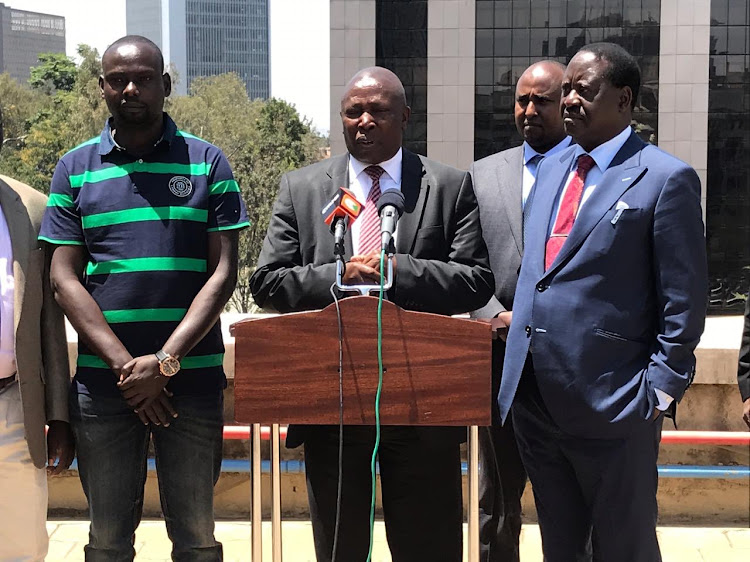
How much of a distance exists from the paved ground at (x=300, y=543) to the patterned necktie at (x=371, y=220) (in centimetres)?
212

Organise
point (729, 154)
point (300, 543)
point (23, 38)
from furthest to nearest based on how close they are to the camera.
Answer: point (23, 38)
point (729, 154)
point (300, 543)

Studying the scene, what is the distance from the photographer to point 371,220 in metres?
3.30

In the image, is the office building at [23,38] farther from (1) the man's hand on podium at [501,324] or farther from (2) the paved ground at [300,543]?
(1) the man's hand on podium at [501,324]

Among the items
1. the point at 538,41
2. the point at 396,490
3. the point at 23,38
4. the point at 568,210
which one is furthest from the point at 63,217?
the point at 23,38

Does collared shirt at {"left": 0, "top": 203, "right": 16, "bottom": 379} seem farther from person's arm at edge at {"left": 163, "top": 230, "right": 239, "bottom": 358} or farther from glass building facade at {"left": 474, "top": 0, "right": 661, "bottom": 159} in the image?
glass building facade at {"left": 474, "top": 0, "right": 661, "bottom": 159}

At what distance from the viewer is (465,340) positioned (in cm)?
286

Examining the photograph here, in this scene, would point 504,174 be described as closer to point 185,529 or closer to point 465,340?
point 465,340

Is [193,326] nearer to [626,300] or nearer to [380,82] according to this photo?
[380,82]

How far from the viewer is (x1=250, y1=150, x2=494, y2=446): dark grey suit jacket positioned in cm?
318

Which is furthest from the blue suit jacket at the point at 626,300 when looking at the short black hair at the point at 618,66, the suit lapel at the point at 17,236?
the suit lapel at the point at 17,236

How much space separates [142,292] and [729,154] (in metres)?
29.9

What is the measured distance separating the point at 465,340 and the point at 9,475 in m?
1.69

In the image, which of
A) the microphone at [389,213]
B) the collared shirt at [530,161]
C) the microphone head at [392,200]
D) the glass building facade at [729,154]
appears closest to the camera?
the microphone at [389,213]

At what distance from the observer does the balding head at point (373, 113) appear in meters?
3.26
